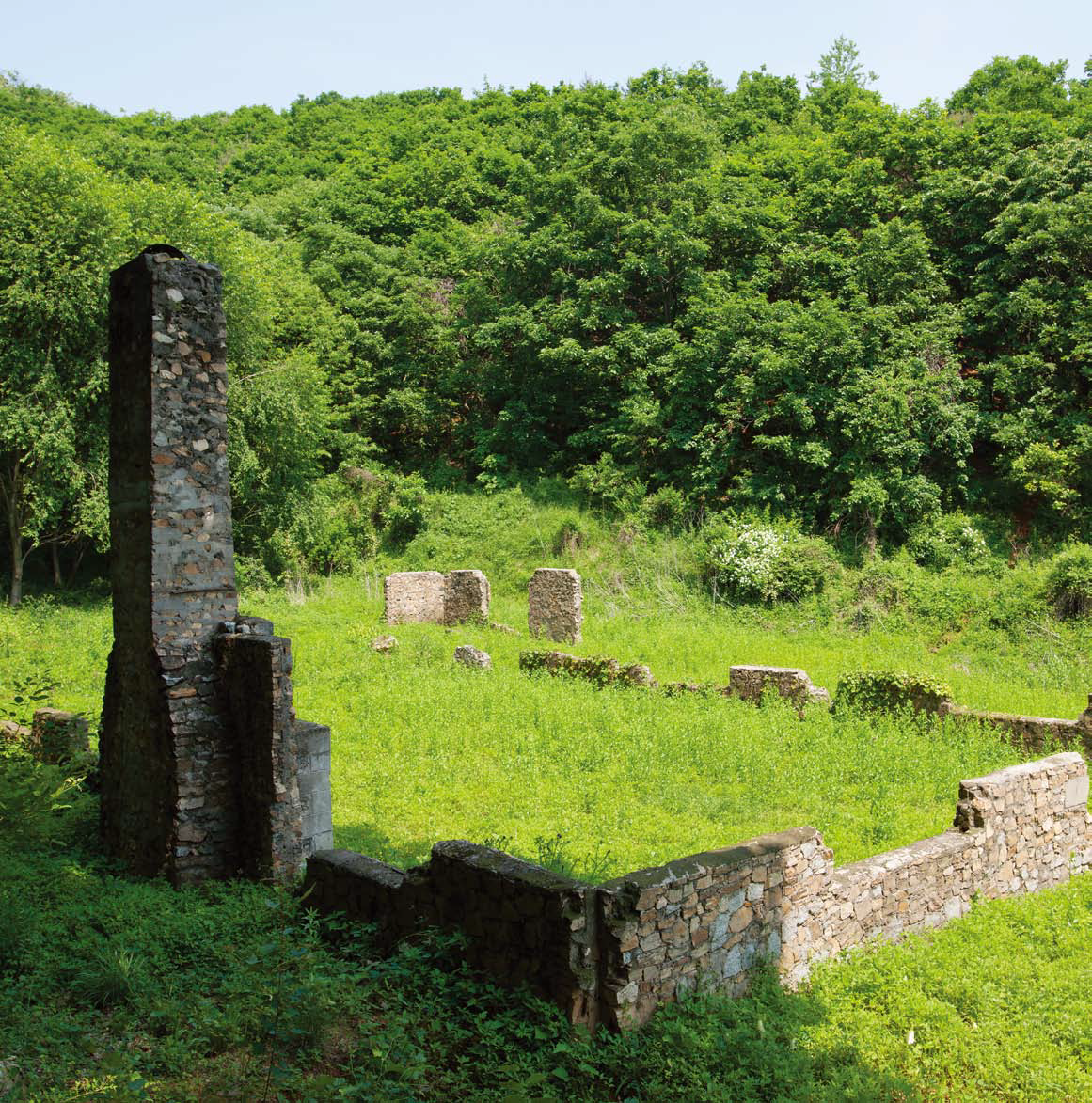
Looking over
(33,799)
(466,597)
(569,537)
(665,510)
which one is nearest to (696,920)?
(33,799)

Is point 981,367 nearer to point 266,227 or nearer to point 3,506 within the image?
point 3,506

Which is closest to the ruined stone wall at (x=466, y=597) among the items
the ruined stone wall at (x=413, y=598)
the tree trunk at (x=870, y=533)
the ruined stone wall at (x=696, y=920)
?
the ruined stone wall at (x=413, y=598)

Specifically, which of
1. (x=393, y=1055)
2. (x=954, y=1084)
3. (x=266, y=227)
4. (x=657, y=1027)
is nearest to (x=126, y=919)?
(x=393, y=1055)

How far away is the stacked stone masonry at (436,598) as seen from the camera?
2081 centimetres

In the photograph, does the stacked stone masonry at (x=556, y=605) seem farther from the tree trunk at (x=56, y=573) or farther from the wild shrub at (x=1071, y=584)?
the tree trunk at (x=56, y=573)

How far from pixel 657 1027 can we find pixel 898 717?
8080mm

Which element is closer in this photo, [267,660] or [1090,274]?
[267,660]

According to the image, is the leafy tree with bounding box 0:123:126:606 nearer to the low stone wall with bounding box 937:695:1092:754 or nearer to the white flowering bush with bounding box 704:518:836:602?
the white flowering bush with bounding box 704:518:836:602

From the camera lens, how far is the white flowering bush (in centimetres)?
1962

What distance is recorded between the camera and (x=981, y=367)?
2175 cm

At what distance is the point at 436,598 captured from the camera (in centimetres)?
2183

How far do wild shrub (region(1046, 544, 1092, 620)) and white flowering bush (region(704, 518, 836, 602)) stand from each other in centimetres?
440

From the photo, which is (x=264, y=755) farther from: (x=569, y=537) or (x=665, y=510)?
(x=665, y=510)

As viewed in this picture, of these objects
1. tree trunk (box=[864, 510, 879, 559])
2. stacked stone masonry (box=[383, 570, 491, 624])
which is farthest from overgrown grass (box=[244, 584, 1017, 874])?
tree trunk (box=[864, 510, 879, 559])
